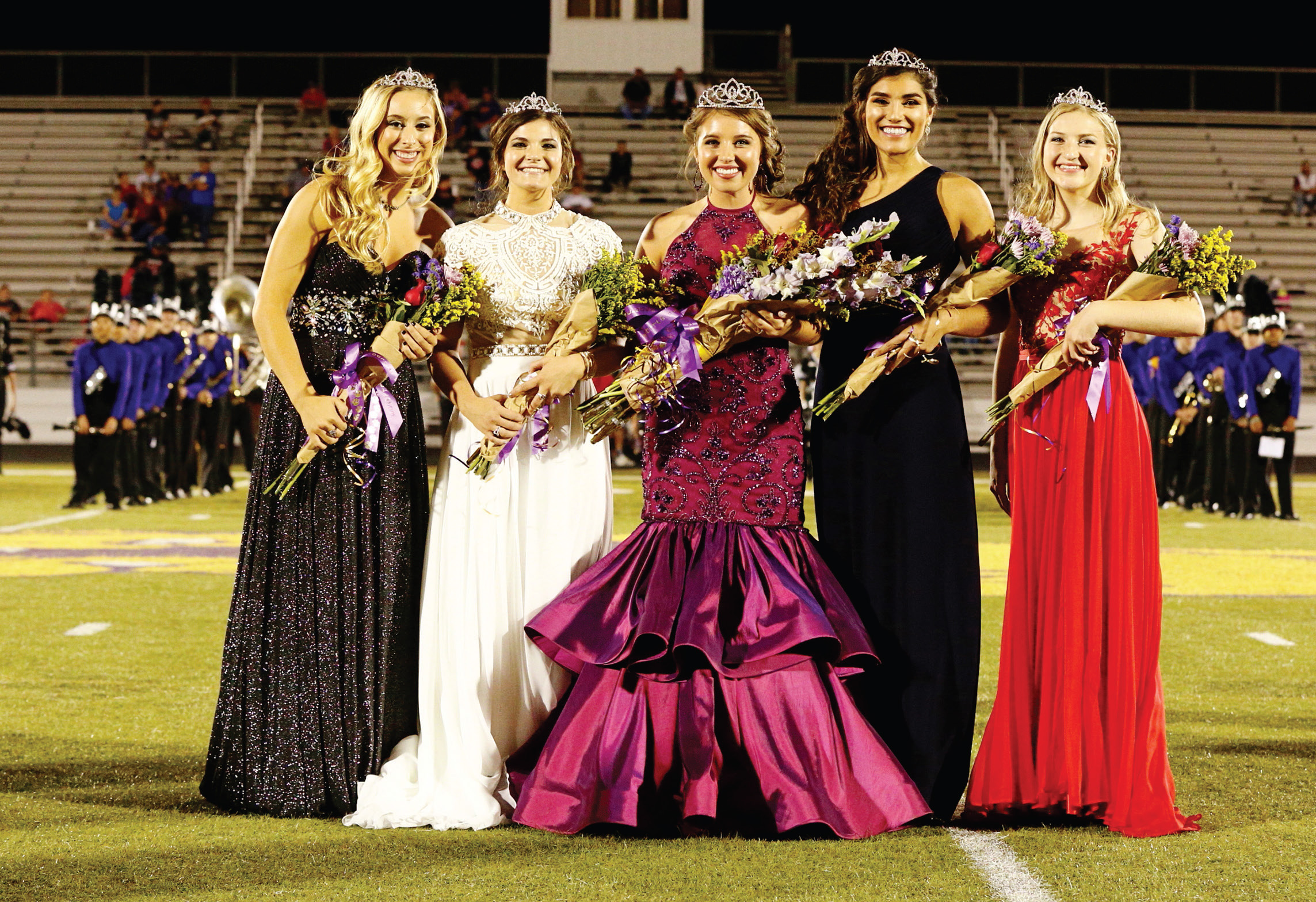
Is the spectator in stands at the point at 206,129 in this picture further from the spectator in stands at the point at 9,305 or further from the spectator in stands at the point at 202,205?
the spectator in stands at the point at 9,305

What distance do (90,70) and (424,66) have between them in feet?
21.4

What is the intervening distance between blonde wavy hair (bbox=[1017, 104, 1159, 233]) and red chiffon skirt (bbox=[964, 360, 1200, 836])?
399 millimetres

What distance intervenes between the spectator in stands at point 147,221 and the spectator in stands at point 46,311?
91.9 inches

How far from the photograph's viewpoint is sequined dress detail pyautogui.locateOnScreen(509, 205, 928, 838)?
3.91m

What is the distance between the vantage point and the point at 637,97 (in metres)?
28.8

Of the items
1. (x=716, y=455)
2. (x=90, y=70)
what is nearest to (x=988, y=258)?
(x=716, y=455)

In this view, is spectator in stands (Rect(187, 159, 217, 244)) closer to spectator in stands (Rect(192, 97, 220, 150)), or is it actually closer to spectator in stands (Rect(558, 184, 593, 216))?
spectator in stands (Rect(192, 97, 220, 150))

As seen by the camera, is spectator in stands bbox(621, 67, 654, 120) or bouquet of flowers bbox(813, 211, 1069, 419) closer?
bouquet of flowers bbox(813, 211, 1069, 419)

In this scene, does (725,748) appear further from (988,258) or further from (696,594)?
(988,258)

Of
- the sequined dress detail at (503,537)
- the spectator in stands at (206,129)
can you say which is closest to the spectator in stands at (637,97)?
the spectator in stands at (206,129)

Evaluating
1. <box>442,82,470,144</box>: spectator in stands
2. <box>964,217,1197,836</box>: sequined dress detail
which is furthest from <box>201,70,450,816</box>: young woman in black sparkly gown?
<box>442,82,470,144</box>: spectator in stands

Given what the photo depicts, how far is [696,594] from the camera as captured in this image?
404 centimetres

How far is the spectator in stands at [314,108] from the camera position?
92.9 ft

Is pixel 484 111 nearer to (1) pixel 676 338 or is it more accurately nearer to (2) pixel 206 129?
(2) pixel 206 129
